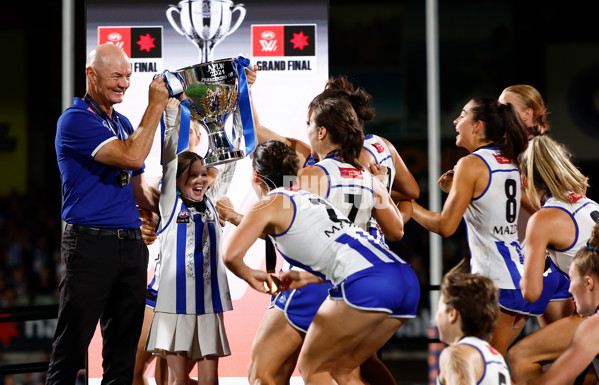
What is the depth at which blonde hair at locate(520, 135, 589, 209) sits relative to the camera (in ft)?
9.68

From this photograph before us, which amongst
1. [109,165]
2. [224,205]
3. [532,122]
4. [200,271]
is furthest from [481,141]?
[109,165]

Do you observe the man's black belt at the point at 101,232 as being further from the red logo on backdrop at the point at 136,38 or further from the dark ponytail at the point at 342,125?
the red logo on backdrop at the point at 136,38

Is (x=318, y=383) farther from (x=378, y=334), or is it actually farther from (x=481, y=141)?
(x=481, y=141)

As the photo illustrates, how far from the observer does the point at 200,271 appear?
322cm

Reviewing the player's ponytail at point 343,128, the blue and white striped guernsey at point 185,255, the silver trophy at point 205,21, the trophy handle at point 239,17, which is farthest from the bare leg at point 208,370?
the trophy handle at point 239,17

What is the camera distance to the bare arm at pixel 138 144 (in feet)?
9.20

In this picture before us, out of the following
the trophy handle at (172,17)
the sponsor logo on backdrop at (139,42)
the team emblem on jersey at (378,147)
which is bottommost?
the team emblem on jersey at (378,147)

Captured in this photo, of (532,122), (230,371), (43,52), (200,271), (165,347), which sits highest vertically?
(43,52)

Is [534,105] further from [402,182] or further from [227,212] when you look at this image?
[227,212]

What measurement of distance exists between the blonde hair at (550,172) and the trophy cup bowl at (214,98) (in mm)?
1227

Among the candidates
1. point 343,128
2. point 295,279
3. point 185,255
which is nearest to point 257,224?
point 295,279

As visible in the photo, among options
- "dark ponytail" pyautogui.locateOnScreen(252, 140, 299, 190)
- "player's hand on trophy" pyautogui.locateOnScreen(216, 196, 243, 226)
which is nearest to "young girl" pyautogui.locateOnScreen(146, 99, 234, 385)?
"player's hand on trophy" pyautogui.locateOnScreen(216, 196, 243, 226)

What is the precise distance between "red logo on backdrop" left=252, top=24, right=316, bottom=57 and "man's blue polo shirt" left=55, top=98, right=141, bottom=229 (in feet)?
4.87

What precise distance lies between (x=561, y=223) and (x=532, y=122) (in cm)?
87
